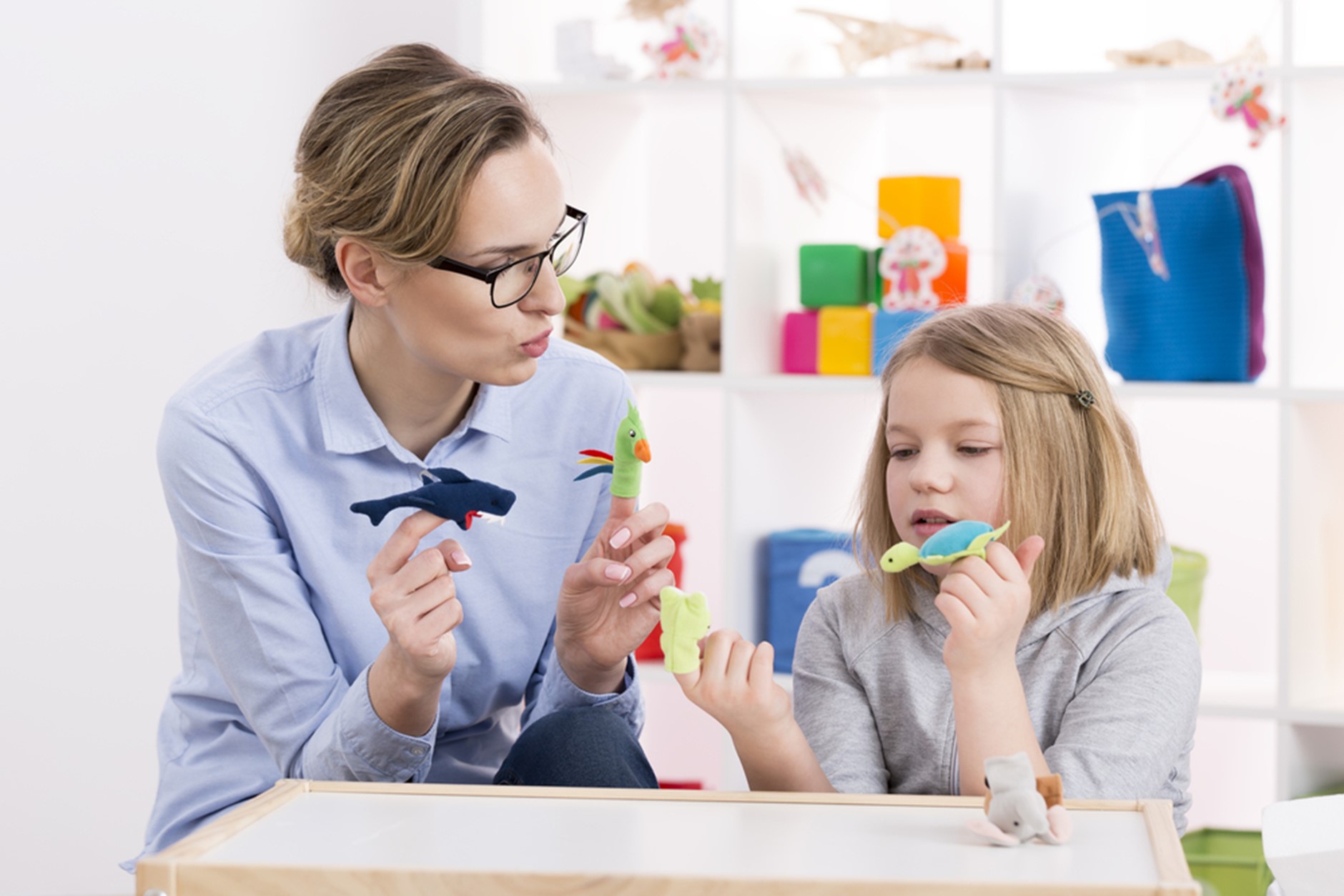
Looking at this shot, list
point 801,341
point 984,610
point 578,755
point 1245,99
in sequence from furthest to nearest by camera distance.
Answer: point 801,341 → point 1245,99 → point 578,755 → point 984,610

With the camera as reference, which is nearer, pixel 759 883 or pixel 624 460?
pixel 759 883

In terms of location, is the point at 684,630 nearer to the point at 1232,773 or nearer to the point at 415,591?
the point at 415,591

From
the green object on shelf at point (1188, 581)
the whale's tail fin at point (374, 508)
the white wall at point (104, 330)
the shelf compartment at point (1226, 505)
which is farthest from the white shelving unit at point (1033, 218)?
the whale's tail fin at point (374, 508)

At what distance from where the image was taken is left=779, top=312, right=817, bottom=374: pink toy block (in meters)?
2.16

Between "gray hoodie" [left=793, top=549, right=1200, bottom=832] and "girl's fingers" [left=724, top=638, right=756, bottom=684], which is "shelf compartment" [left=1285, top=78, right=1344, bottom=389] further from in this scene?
"girl's fingers" [left=724, top=638, right=756, bottom=684]

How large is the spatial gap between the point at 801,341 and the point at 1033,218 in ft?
1.29

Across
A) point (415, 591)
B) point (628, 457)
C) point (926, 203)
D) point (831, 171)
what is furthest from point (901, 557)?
point (831, 171)

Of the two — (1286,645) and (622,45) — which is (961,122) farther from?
(1286,645)

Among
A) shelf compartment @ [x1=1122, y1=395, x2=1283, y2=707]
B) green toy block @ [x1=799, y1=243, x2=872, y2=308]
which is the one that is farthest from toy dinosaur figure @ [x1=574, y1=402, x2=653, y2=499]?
shelf compartment @ [x1=1122, y1=395, x2=1283, y2=707]

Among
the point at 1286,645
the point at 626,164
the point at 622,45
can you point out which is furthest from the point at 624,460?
the point at 622,45

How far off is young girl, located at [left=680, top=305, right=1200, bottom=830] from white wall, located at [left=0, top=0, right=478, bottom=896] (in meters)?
0.99

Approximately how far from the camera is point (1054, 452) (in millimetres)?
1216

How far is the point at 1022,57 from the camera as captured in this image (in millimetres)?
2055

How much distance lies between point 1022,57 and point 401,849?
1.66m
